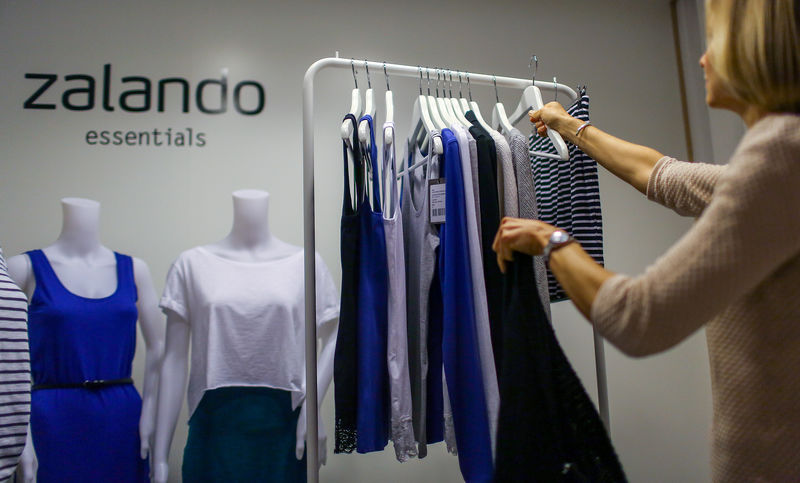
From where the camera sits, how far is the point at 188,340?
2.01m

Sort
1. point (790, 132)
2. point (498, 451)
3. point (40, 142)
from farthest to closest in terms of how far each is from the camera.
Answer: point (40, 142), point (498, 451), point (790, 132)

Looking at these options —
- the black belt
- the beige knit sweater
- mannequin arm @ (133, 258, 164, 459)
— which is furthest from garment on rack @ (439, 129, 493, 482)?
the black belt

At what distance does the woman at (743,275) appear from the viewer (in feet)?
2.38

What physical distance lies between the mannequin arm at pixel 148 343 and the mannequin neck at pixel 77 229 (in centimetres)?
19

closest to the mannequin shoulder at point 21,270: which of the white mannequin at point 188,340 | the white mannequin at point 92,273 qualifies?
the white mannequin at point 92,273

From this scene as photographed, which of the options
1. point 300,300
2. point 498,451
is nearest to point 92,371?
point 300,300

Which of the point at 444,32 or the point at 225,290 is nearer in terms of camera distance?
the point at 225,290

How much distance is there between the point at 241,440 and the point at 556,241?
1482 millimetres

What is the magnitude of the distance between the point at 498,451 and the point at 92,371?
1675 mm

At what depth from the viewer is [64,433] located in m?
1.85

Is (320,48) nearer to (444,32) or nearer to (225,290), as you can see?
(444,32)

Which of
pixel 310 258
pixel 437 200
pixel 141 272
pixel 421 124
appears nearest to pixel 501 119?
pixel 421 124

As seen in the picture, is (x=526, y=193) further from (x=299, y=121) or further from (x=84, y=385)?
(x=84, y=385)

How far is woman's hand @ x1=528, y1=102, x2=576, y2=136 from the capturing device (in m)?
1.57
